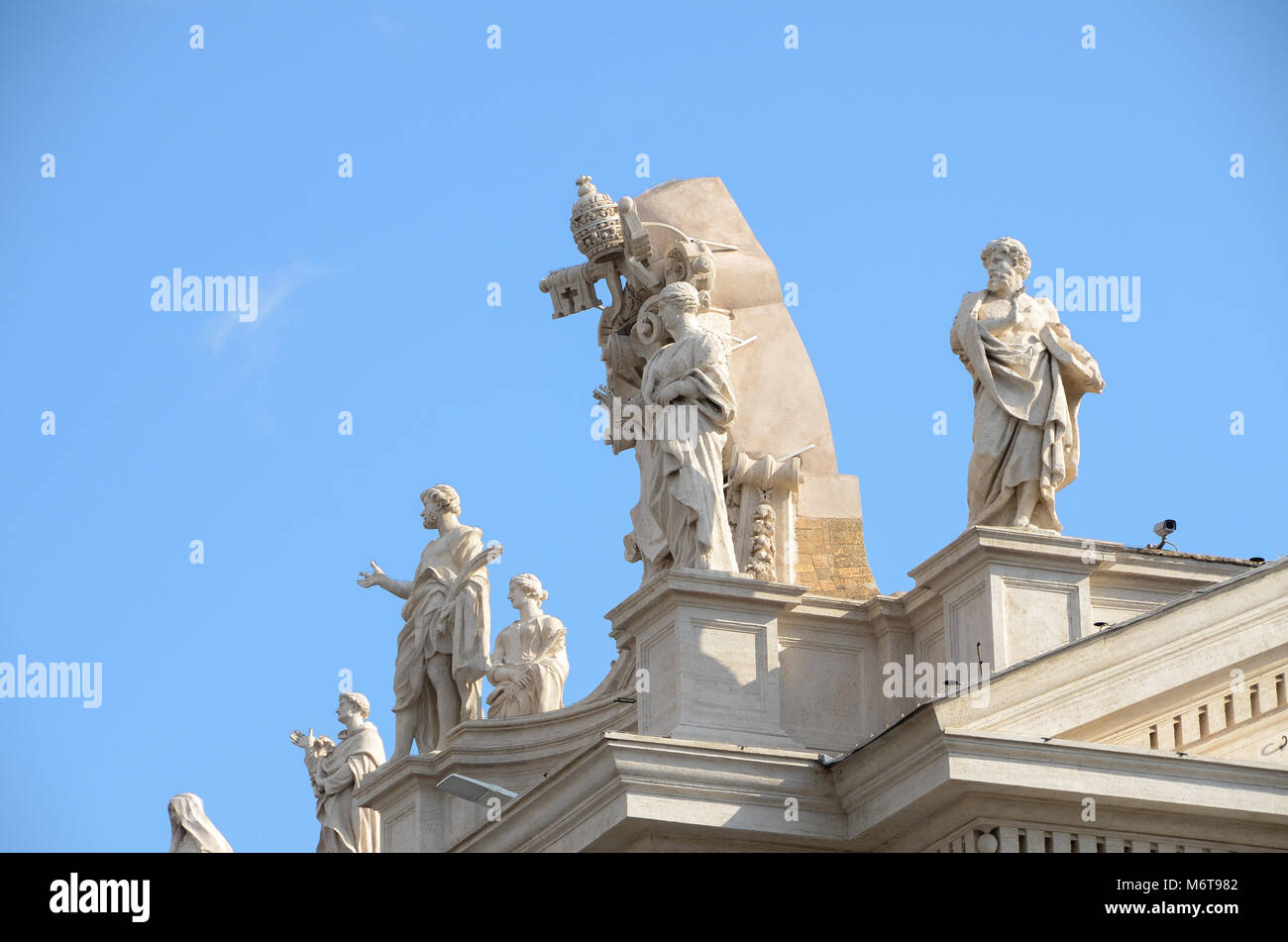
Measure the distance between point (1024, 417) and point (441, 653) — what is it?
26.9ft

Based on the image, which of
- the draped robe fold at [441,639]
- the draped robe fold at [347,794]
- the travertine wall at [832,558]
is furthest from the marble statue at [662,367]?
the draped robe fold at [347,794]

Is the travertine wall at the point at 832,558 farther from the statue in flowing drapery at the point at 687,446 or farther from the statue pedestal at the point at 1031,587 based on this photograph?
the statue pedestal at the point at 1031,587

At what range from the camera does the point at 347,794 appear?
3378 cm

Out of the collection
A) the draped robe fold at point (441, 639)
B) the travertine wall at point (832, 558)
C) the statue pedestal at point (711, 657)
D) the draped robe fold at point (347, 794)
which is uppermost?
the draped robe fold at point (441, 639)

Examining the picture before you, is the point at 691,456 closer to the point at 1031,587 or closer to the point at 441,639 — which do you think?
the point at 1031,587

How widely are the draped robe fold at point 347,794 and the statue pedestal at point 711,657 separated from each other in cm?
643

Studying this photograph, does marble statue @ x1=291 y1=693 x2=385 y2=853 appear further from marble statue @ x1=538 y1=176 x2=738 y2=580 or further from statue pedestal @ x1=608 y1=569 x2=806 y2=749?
statue pedestal @ x1=608 y1=569 x2=806 y2=749

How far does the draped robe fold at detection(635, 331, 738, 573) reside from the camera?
27.8 m

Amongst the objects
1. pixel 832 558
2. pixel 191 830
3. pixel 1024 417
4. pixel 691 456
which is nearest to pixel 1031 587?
pixel 1024 417

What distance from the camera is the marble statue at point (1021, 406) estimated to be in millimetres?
27625

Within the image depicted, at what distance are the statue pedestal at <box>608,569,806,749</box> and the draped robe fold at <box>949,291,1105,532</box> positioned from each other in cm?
173

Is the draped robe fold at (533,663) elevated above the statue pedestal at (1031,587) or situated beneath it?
elevated above
